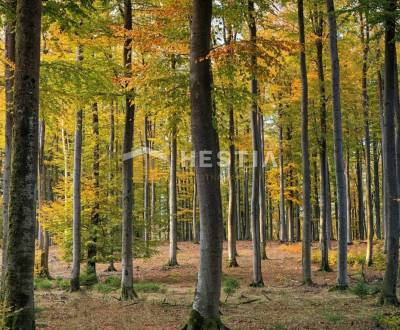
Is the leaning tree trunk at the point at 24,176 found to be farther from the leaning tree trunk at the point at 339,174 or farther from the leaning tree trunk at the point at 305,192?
the leaning tree trunk at the point at 305,192

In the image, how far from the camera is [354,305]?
1062 centimetres

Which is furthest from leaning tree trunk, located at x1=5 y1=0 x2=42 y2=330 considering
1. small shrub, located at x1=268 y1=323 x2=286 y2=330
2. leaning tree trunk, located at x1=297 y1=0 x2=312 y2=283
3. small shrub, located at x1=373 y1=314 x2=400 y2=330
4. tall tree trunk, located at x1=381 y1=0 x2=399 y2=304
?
leaning tree trunk, located at x1=297 y1=0 x2=312 y2=283

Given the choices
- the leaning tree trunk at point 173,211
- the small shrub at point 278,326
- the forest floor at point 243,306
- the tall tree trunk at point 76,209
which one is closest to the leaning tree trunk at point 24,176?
the forest floor at point 243,306

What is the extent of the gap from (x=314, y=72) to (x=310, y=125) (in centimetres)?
269

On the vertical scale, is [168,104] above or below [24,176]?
above

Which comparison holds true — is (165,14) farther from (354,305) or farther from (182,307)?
(354,305)

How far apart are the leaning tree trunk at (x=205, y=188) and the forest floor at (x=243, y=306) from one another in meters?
1.34

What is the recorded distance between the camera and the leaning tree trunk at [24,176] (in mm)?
6086

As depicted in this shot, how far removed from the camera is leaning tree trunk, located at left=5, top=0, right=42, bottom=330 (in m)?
6.09

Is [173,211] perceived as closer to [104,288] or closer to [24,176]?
[104,288]

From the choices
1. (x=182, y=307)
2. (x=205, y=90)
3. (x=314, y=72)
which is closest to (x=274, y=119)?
(x=314, y=72)

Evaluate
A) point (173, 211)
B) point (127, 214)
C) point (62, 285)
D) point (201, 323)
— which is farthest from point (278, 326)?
point (173, 211)

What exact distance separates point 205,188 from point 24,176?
9.40 ft

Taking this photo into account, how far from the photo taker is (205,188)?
24.7 ft
